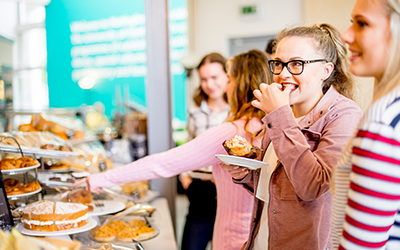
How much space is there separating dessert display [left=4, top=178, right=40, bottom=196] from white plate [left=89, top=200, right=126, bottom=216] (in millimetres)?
301

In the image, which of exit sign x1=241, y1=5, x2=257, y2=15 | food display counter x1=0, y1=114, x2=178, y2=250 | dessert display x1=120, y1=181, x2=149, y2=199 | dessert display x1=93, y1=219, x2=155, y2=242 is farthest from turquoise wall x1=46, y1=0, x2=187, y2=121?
dessert display x1=93, y1=219, x2=155, y2=242

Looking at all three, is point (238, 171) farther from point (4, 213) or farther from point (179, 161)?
point (4, 213)

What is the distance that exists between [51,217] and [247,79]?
1.05 metres

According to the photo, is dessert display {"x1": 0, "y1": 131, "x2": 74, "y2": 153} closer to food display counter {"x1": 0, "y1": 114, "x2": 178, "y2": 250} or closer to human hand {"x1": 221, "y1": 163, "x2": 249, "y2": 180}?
food display counter {"x1": 0, "y1": 114, "x2": 178, "y2": 250}

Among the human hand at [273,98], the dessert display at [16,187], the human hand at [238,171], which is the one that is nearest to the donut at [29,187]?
the dessert display at [16,187]

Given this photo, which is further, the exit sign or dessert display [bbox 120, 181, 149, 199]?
the exit sign

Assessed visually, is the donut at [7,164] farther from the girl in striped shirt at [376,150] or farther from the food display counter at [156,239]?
the girl in striped shirt at [376,150]

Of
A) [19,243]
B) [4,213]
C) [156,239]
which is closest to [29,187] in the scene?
[4,213]

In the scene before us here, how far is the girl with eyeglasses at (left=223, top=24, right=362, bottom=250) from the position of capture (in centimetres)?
100

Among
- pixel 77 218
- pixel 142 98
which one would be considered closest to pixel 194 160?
pixel 77 218

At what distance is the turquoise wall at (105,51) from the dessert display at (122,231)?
3970mm

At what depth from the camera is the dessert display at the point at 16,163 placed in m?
1.49

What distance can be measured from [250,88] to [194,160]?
1.42ft

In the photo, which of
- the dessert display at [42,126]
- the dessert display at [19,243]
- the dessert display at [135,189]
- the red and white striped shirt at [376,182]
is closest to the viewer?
the red and white striped shirt at [376,182]
